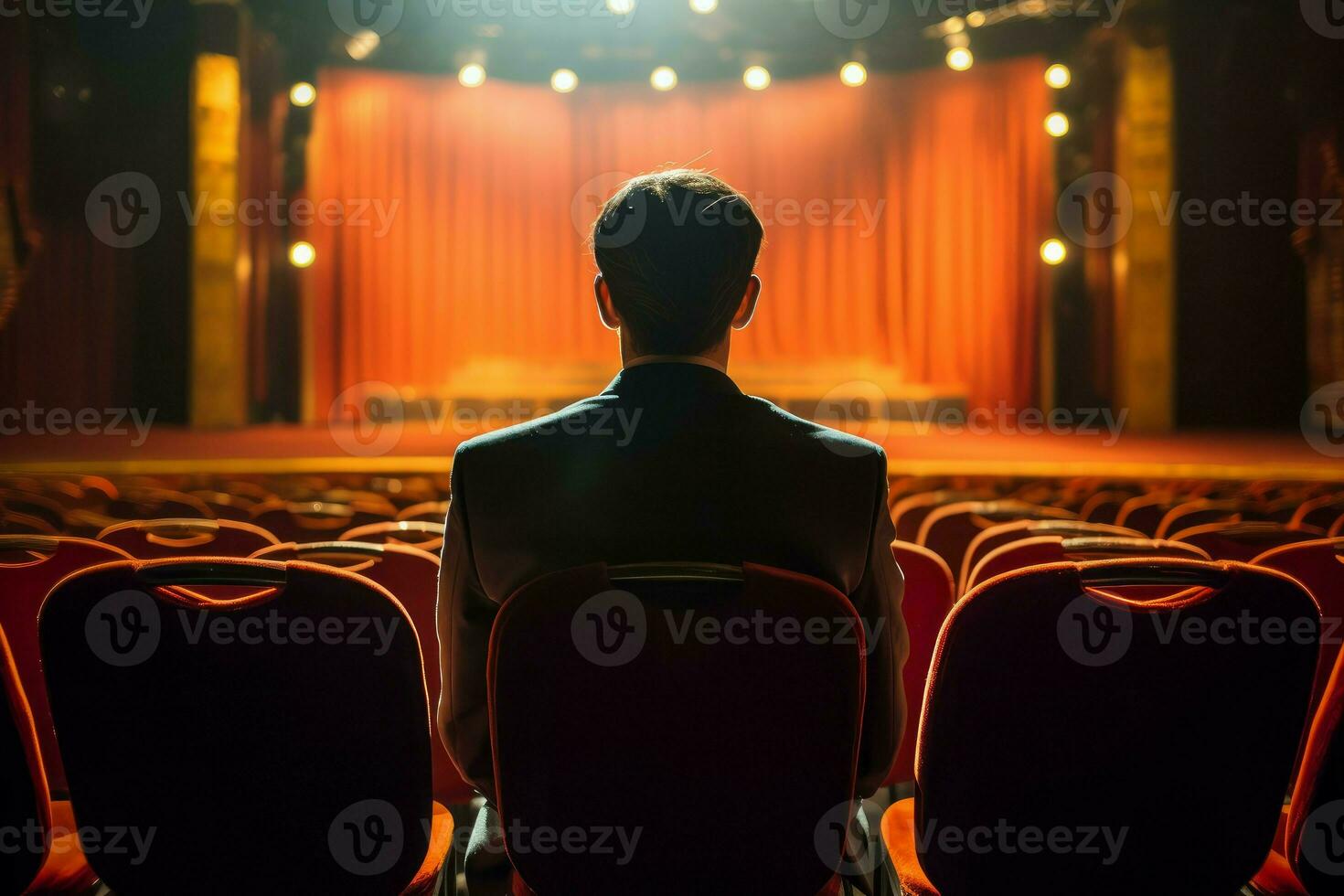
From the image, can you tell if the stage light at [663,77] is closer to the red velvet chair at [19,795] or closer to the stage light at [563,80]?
the stage light at [563,80]

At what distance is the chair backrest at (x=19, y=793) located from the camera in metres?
1.09

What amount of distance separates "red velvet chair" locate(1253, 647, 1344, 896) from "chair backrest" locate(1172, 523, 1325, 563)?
1056 millimetres

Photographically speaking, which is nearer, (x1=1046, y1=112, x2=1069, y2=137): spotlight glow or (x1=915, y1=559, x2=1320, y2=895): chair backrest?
(x1=915, y1=559, x2=1320, y2=895): chair backrest

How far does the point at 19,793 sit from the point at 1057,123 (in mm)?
10022

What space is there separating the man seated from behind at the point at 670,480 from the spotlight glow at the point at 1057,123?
9.40 metres

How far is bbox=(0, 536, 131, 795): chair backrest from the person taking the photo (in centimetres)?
165

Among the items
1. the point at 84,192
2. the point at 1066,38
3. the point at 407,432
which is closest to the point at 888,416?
the point at 1066,38

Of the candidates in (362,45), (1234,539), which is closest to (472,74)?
(362,45)

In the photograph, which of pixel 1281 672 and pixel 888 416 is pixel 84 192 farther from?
pixel 1281 672

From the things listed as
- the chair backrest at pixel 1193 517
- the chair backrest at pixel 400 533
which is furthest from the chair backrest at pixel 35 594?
the chair backrest at pixel 1193 517

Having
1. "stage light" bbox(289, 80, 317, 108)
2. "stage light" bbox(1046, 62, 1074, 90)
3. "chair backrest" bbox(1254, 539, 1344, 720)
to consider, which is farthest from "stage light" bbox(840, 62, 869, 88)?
"chair backrest" bbox(1254, 539, 1344, 720)

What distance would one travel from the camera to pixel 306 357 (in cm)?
973

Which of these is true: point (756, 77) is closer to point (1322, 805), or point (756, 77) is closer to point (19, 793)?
point (1322, 805)

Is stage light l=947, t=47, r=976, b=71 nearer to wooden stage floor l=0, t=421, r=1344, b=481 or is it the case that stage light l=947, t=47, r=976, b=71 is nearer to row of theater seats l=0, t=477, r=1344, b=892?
wooden stage floor l=0, t=421, r=1344, b=481
